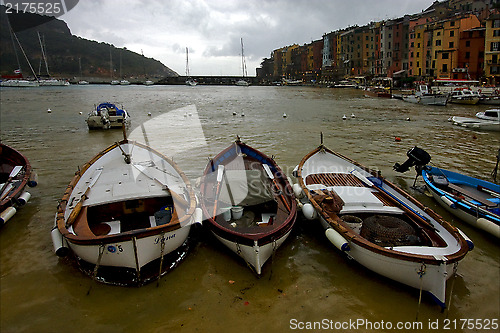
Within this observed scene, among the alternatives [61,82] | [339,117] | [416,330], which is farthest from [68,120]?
[61,82]

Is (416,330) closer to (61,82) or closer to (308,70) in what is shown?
(308,70)

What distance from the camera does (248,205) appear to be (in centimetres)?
812

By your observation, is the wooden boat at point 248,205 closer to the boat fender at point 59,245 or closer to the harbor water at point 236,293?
the harbor water at point 236,293

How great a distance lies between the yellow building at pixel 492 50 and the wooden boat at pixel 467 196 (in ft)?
170

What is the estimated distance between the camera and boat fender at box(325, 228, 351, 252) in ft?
21.2

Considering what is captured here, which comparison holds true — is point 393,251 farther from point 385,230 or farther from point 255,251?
point 255,251

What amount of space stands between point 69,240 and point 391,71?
83.5 m

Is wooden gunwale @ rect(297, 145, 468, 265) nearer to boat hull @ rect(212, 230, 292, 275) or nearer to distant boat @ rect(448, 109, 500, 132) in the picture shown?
boat hull @ rect(212, 230, 292, 275)

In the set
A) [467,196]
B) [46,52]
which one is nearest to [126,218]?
[467,196]

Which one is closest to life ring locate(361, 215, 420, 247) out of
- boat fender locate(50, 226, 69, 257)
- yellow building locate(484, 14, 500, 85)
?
boat fender locate(50, 226, 69, 257)

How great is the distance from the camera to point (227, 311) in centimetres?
559

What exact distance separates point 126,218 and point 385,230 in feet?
20.3

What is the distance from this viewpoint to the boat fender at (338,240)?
647 centimetres

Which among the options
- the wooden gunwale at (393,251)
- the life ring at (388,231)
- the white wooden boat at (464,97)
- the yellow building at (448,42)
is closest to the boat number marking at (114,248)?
the wooden gunwale at (393,251)
